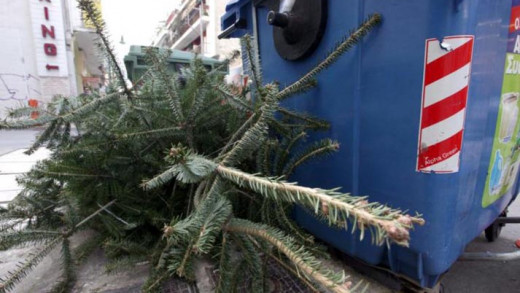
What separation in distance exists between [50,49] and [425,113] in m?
16.0

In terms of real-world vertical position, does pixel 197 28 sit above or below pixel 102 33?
above

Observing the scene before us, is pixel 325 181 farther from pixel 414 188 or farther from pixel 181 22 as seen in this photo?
pixel 181 22

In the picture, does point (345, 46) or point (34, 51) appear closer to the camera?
point (345, 46)

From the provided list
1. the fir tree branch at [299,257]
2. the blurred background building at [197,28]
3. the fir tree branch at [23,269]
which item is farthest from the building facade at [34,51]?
the fir tree branch at [299,257]

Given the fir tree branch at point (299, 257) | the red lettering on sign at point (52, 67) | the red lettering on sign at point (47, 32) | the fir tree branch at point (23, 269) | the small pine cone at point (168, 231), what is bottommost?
the fir tree branch at point (23, 269)

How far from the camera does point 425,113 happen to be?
103 cm

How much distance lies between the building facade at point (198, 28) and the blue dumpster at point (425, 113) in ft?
36.2

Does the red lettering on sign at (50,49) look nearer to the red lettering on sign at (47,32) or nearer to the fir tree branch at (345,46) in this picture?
the red lettering on sign at (47,32)

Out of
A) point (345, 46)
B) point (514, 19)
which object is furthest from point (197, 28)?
point (514, 19)

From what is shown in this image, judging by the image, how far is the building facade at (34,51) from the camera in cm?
1173

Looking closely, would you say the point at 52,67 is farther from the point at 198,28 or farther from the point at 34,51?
the point at 198,28

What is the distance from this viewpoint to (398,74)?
1.08 metres

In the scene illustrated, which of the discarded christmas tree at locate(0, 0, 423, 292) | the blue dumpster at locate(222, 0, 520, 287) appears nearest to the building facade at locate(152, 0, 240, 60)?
the discarded christmas tree at locate(0, 0, 423, 292)

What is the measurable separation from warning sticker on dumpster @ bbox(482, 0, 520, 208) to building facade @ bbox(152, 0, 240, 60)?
11.2 metres
